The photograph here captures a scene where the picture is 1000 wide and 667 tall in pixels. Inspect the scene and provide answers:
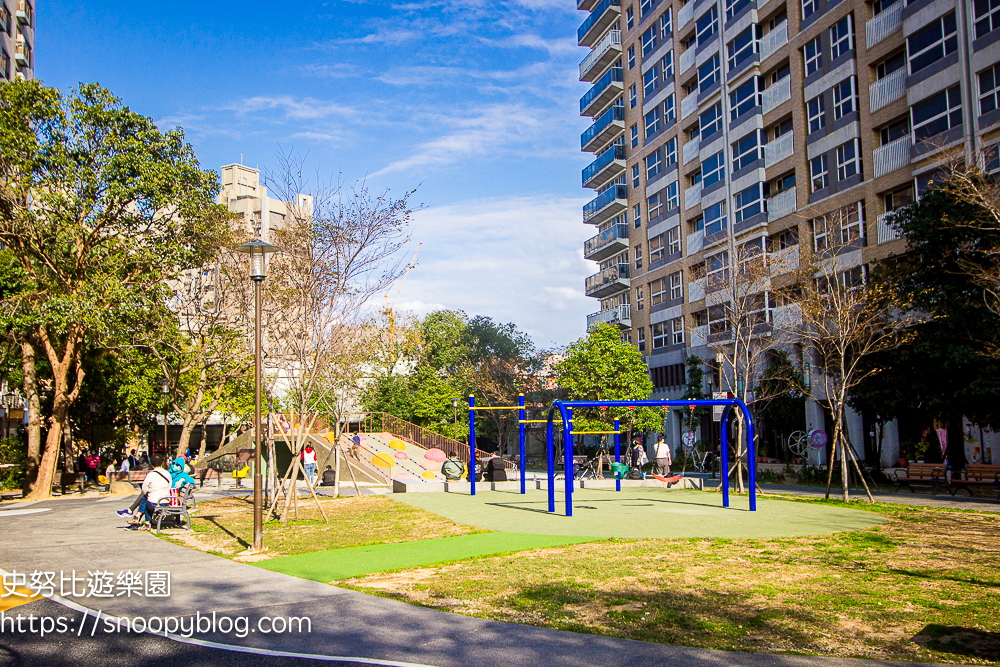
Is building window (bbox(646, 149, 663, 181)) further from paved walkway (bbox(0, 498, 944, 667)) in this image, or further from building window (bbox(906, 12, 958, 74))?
paved walkway (bbox(0, 498, 944, 667))

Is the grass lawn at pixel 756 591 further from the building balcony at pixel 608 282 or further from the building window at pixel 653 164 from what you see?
the building balcony at pixel 608 282

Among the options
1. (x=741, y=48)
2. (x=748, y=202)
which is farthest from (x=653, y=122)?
(x=748, y=202)

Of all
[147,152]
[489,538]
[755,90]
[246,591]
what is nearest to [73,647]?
[246,591]

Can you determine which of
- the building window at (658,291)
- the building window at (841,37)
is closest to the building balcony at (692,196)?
the building window at (658,291)

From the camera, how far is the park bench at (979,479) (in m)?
20.8

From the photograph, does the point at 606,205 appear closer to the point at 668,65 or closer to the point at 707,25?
the point at 668,65

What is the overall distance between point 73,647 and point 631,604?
5.41 m

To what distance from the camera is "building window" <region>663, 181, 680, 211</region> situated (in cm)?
5031

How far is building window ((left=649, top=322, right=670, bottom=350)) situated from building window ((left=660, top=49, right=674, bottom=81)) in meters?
16.9

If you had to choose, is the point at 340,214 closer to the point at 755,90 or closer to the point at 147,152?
the point at 147,152

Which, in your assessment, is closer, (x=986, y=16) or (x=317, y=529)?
(x=317, y=529)

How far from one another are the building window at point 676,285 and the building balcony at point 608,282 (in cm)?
598

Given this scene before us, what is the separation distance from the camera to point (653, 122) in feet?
176

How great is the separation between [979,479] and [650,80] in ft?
130
